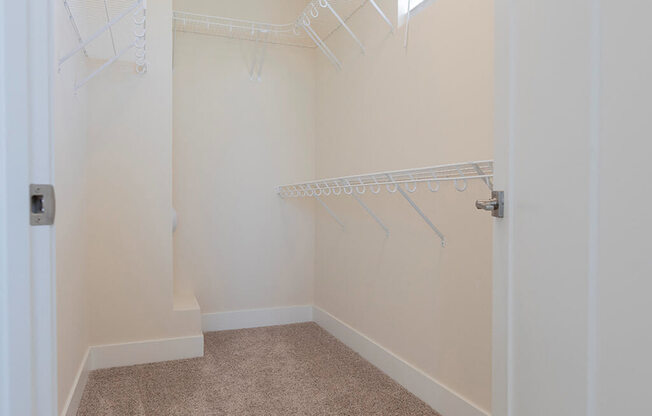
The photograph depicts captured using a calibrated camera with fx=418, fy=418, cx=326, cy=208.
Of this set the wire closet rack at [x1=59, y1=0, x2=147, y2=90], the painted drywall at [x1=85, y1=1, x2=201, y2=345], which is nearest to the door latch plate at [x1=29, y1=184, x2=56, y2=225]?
the wire closet rack at [x1=59, y1=0, x2=147, y2=90]

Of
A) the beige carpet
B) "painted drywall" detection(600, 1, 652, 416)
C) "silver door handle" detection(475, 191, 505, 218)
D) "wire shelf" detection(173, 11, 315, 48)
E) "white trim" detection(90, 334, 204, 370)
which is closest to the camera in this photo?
"painted drywall" detection(600, 1, 652, 416)

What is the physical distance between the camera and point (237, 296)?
3.25 m

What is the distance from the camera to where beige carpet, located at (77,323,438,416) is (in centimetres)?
202

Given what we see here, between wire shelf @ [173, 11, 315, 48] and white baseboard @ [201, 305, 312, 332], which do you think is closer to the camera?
wire shelf @ [173, 11, 315, 48]

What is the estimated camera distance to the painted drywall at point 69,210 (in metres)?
1.70

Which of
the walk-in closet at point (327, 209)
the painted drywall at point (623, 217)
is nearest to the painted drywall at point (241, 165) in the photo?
the walk-in closet at point (327, 209)

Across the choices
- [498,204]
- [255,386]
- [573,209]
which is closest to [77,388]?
[255,386]

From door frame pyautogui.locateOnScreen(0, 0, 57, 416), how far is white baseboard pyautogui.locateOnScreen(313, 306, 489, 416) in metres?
1.63

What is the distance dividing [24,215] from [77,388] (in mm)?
1719

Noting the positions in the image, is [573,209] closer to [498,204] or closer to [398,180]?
[498,204]

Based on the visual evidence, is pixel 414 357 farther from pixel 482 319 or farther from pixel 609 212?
pixel 609 212

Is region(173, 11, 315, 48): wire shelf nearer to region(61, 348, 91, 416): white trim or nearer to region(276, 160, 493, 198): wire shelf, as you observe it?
region(276, 160, 493, 198): wire shelf

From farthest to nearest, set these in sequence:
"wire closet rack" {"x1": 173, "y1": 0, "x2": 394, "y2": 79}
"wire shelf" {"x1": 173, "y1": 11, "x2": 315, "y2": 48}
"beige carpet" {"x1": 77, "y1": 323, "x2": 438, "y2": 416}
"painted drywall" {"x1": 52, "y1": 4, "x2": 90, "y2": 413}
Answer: "wire shelf" {"x1": 173, "y1": 11, "x2": 315, "y2": 48}
"wire closet rack" {"x1": 173, "y1": 0, "x2": 394, "y2": 79}
"beige carpet" {"x1": 77, "y1": 323, "x2": 438, "y2": 416}
"painted drywall" {"x1": 52, "y1": 4, "x2": 90, "y2": 413}

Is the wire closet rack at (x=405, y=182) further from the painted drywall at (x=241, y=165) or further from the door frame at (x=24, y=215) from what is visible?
the door frame at (x=24, y=215)
